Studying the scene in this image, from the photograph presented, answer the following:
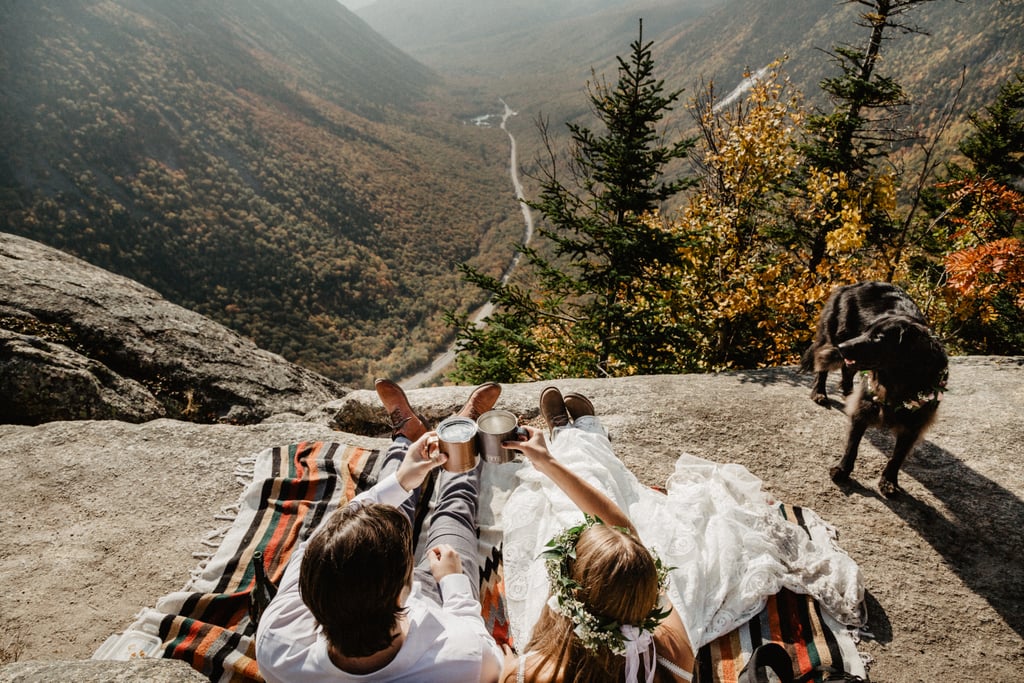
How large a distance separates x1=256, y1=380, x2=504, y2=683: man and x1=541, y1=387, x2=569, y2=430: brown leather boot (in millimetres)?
1767

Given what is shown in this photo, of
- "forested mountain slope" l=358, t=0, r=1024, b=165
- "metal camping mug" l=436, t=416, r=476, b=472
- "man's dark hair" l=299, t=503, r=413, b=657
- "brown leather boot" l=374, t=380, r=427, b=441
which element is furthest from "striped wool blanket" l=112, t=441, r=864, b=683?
"forested mountain slope" l=358, t=0, r=1024, b=165

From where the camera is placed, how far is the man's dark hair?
170 cm

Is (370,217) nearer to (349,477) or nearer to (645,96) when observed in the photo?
(645,96)

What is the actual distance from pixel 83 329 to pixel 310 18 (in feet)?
453

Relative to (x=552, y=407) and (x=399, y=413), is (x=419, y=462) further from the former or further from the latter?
(x=552, y=407)

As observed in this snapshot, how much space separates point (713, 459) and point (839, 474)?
984 mm

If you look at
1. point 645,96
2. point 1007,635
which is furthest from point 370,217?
point 1007,635

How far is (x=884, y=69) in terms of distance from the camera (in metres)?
50.5

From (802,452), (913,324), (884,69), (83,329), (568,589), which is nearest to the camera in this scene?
(568,589)

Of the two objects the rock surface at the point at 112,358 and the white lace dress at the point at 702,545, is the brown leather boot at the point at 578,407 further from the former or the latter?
the rock surface at the point at 112,358

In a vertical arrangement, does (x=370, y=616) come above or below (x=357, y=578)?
below

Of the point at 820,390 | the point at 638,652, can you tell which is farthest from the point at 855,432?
the point at 638,652

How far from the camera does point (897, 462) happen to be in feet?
12.1

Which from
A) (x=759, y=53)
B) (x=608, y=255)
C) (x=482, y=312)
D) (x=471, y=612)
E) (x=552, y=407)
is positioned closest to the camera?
(x=471, y=612)
